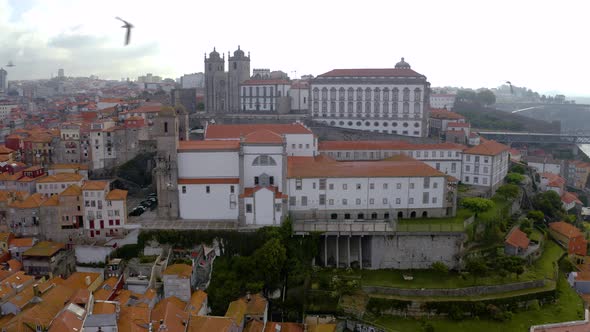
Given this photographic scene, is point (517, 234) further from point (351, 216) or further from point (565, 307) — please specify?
point (351, 216)

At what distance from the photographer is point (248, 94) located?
66.3 metres

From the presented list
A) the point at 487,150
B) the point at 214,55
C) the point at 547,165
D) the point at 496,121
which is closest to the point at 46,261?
the point at 487,150

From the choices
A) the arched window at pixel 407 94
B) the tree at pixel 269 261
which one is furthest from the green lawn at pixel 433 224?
the arched window at pixel 407 94

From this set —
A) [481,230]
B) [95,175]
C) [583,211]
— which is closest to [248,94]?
[95,175]

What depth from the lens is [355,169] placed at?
37.9 m

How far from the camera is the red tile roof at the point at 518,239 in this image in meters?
36.1

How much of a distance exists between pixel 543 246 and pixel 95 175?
39.9 meters

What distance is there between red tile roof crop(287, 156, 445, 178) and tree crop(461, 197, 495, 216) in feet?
11.5

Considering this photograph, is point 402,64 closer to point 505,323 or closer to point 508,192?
point 508,192

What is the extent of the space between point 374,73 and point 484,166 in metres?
19.8

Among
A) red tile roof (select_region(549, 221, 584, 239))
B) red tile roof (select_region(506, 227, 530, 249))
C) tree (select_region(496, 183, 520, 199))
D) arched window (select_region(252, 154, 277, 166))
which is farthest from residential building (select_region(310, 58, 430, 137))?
arched window (select_region(252, 154, 277, 166))

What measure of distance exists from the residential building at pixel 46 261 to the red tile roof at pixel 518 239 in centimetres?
3204

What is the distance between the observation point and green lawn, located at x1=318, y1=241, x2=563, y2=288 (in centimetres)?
3256

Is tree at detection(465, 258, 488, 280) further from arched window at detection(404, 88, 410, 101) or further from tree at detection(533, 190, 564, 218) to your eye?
arched window at detection(404, 88, 410, 101)
